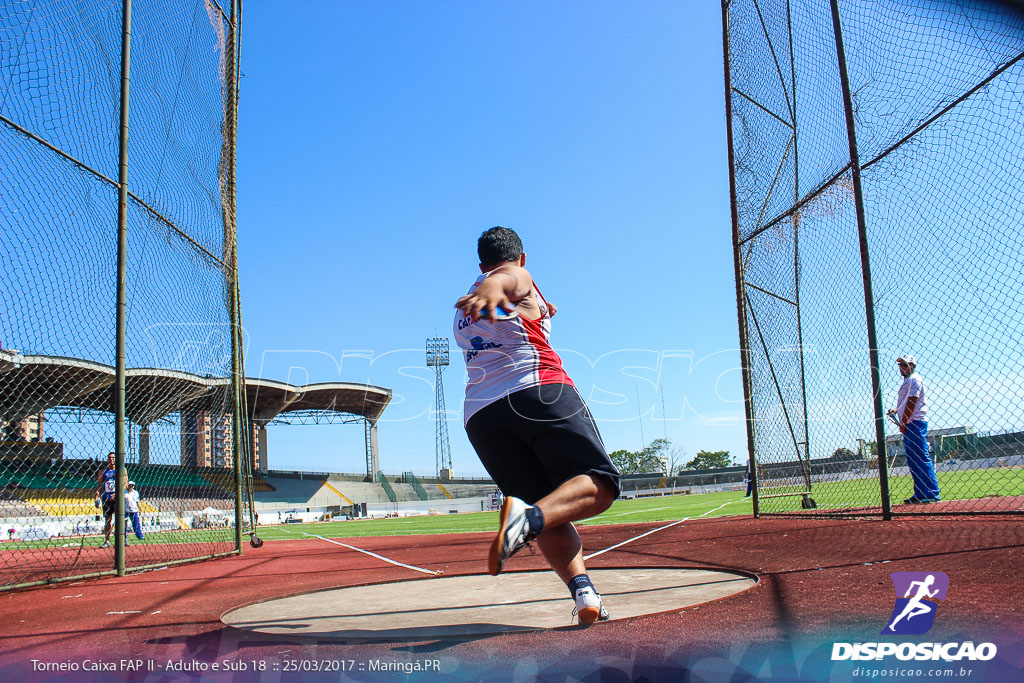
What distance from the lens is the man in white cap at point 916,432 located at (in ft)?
21.9

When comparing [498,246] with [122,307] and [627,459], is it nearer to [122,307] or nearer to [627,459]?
[122,307]

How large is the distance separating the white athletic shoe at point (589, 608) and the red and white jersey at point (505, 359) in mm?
839

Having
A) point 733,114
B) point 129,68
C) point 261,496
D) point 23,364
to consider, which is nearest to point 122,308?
point 23,364

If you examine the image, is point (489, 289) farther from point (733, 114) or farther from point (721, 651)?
point (733, 114)

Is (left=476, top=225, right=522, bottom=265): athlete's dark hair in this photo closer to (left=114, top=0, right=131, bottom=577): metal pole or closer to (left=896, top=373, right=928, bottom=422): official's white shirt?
(left=114, top=0, right=131, bottom=577): metal pole

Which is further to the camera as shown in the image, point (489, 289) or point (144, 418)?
point (144, 418)

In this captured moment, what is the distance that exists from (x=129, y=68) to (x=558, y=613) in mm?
5981

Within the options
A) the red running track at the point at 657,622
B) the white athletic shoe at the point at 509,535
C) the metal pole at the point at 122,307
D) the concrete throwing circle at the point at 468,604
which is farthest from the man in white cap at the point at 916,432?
the metal pole at the point at 122,307

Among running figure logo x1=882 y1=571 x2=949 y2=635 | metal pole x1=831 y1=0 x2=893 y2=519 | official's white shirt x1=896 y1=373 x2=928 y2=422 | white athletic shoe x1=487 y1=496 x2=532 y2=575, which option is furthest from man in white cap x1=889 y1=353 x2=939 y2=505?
white athletic shoe x1=487 y1=496 x2=532 y2=575

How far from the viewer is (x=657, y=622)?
8.03 ft

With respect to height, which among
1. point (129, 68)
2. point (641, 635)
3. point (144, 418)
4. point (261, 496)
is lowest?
point (261, 496)

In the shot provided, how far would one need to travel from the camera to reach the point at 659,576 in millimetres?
3908

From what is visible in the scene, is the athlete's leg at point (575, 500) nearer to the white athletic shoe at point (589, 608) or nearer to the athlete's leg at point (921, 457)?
the white athletic shoe at point (589, 608)

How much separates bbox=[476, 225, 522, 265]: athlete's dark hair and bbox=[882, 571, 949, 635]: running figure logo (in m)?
2.06
